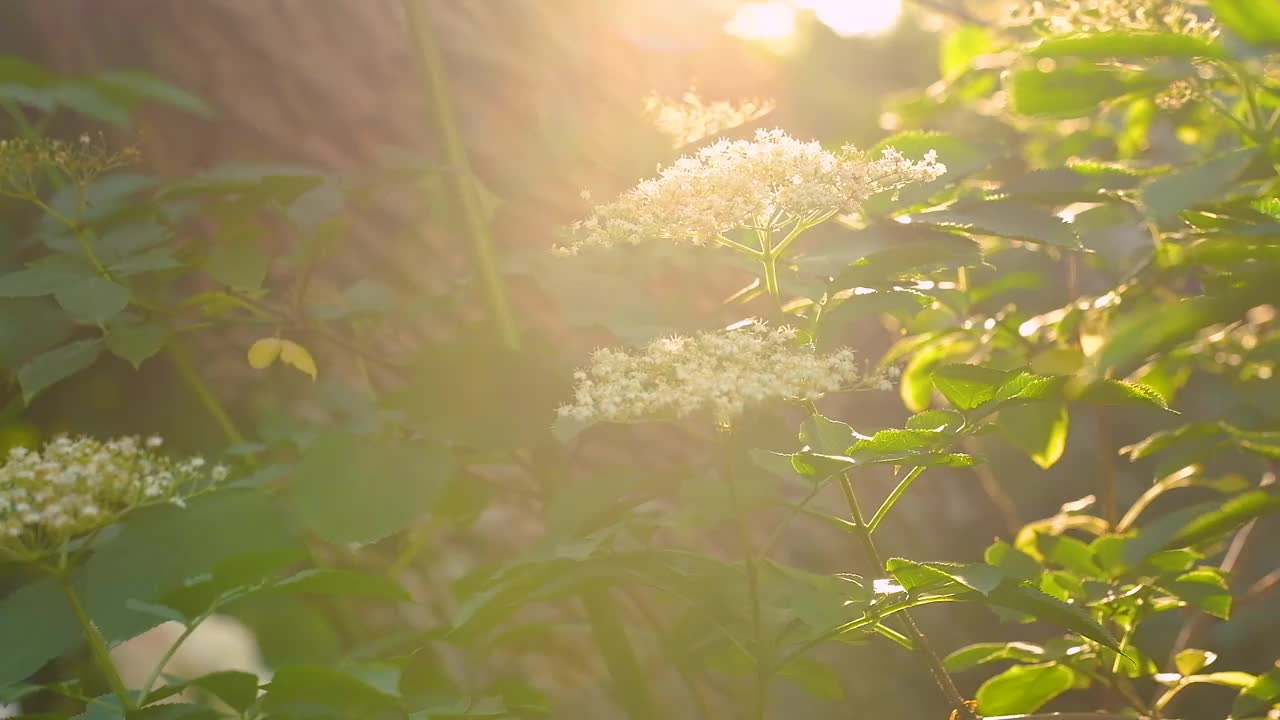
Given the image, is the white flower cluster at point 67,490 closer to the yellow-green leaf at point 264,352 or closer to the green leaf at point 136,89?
the yellow-green leaf at point 264,352

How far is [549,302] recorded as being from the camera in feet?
5.04

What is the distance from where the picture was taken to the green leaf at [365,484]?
3.10ft

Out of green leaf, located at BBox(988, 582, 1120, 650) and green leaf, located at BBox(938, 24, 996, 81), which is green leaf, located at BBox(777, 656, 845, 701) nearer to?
green leaf, located at BBox(988, 582, 1120, 650)

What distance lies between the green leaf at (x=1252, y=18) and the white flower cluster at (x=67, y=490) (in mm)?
973

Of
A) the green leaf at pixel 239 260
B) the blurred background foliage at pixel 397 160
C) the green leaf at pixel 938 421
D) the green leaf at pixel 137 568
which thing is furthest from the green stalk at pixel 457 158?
the green leaf at pixel 938 421

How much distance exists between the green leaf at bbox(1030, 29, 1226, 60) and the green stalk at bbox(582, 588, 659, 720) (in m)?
0.68

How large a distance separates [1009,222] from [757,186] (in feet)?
0.83

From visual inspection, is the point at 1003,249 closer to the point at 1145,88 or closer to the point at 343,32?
the point at 1145,88

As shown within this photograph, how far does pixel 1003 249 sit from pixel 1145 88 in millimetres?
719

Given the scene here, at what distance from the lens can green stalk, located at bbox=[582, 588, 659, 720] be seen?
3.76ft

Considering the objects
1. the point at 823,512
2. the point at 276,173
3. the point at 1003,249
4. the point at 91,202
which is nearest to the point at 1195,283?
the point at 1003,249

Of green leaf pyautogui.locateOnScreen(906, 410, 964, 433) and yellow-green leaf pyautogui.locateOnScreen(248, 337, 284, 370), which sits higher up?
yellow-green leaf pyautogui.locateOnScreen(248, 337, 284, 370)

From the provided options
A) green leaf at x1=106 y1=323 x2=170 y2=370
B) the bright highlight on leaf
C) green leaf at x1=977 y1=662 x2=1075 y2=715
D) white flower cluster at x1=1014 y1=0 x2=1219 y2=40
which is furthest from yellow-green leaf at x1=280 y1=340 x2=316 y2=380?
white flower cluster at x1=1014 y1=0 x2=1219 y2=40

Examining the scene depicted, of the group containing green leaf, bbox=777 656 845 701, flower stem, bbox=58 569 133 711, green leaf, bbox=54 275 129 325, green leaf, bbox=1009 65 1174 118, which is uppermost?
green leaf, bbox=54 275 129 325
